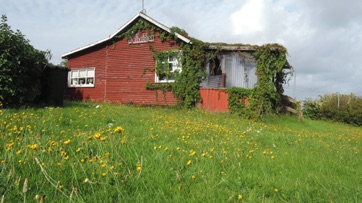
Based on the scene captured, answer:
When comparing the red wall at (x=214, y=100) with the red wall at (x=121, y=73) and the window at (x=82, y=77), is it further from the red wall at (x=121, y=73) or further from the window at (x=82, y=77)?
Result: the window at (x=82, y=77)

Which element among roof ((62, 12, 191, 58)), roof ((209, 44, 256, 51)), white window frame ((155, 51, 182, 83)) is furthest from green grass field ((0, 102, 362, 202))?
roof ((62, 12, 191, 58))

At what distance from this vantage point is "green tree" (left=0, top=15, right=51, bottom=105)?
35.2ft

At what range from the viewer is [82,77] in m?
25.2

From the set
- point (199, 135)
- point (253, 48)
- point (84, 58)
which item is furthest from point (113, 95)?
point (199, 135)

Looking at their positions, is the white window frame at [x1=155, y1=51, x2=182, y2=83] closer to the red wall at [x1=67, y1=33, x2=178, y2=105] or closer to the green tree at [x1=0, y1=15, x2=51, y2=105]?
the red wall at [x1=67, y1=33, x2=178, y2=105]

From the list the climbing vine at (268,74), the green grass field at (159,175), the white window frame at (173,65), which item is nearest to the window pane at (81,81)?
the white window frame at (173,65)

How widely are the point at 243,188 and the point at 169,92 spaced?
16313 mm

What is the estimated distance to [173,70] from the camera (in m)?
19.9

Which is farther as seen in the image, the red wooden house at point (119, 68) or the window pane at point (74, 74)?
the window pane at point (74, 74)

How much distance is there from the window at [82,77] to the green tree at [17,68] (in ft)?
39.5

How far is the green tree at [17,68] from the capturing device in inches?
422

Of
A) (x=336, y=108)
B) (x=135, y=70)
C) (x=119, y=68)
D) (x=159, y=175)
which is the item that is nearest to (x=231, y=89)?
(x=135, y=70)

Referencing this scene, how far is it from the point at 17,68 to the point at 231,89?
11228 millimetres

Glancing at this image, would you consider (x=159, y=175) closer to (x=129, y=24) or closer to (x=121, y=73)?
(x=121, y=73)
